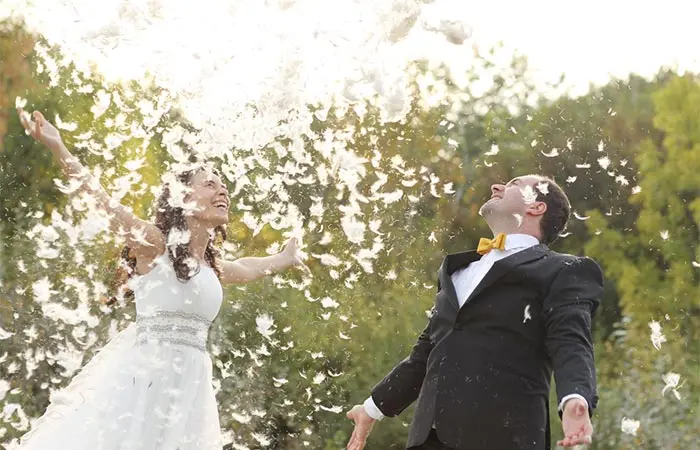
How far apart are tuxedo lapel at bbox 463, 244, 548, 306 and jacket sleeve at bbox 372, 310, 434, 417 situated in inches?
12.8

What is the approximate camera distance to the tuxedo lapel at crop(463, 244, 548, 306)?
11.9 feet

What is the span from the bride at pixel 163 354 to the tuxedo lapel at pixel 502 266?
1.58 meters

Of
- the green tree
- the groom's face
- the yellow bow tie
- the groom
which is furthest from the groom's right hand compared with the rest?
the green tree

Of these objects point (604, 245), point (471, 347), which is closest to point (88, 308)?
point (471, 347)

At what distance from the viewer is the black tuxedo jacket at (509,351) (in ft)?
11.4

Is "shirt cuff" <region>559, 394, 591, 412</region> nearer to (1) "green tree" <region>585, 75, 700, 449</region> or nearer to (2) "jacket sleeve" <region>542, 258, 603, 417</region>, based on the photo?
(2) "jacket sleeve" <region>542, 258, 603, 417</region>

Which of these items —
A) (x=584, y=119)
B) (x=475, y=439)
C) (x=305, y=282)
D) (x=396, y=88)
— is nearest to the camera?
(x=475, y=439)

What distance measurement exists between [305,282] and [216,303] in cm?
499

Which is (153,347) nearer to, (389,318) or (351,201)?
(389,318)

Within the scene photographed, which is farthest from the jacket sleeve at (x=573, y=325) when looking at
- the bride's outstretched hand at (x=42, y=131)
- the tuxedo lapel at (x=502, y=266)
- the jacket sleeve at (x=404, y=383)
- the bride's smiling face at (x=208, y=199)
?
the bride's outstretched hand at (x=42, y=131)

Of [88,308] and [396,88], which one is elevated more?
[396,88]

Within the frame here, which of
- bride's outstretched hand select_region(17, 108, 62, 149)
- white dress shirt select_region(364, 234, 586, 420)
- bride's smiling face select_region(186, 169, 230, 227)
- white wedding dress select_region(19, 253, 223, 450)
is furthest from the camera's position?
bride's smiling face select_region(186, 169, 230, 227)

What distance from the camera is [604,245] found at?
17609mm

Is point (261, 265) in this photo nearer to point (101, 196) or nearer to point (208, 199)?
point (208, 199)
